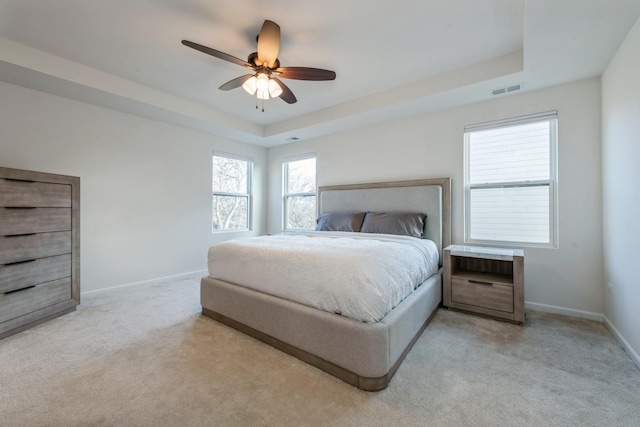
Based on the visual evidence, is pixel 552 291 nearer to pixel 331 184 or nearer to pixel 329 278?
pixel 329 278

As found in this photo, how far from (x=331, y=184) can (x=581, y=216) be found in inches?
122

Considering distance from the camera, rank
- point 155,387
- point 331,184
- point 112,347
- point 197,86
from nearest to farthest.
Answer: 1. point 155,387
2. point 112,347
3. point 197,86
4. point 331,184

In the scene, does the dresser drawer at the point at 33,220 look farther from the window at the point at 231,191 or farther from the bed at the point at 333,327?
the window at the point at 231,191

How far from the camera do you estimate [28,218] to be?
8.02 ft

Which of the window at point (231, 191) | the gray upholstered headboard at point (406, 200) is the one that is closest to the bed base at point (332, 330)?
→ the gray upholstered headboard at point (406, 200)

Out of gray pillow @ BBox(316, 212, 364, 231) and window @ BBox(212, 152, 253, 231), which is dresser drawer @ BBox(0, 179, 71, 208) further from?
gray pillow @ BBox(316, 212, 364, 231)

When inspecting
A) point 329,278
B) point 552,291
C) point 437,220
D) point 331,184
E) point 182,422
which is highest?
point 331,184

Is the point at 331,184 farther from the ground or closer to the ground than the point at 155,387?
farther from the ground

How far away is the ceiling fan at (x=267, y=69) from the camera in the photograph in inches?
80.4

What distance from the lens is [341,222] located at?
3854 millimetres

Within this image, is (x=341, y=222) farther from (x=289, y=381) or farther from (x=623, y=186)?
(x=623, y=186)

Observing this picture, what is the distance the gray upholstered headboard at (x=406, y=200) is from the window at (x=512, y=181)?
0.27 m

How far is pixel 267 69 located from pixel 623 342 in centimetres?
357

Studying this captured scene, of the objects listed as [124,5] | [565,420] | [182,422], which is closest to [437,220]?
[565,420]
